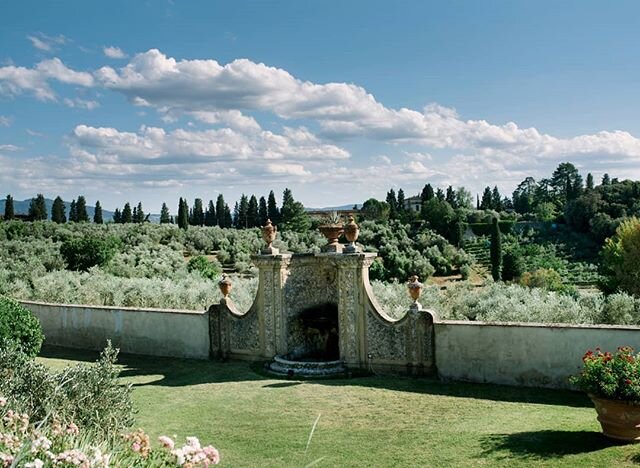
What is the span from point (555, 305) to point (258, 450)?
7432 millimetres

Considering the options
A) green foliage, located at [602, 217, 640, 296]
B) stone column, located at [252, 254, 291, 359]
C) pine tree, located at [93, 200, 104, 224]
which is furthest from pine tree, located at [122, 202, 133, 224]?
stone column, located at [252, 254, 291, 359]

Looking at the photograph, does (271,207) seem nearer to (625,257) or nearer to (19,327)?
(625,257)

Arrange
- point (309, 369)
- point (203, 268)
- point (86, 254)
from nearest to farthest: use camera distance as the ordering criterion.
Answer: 1. point (309, 369)
2. point (86, 254)
3. point (203, 268)

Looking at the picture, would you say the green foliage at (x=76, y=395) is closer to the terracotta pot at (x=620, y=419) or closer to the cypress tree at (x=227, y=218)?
the terracotta pot at (x=620, y=419)

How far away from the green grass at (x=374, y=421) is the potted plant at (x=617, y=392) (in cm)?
19

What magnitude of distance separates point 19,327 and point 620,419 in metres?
9.87

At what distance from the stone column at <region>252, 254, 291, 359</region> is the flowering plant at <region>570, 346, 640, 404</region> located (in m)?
6.55

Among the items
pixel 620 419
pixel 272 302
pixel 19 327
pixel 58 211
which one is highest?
pixel 58 211

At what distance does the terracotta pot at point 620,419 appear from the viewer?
22.0 ft

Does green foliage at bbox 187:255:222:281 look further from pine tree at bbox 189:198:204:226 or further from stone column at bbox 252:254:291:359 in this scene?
pine tree at bbox 189:198:204:226

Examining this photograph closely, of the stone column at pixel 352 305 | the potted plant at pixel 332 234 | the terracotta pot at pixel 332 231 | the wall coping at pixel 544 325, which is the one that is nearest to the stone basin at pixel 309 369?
the stone column at pixel 352 305

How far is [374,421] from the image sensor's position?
8609mm

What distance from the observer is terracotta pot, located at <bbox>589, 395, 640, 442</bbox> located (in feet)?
22.0

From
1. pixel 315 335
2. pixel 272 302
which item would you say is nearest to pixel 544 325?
pixel 315 335
